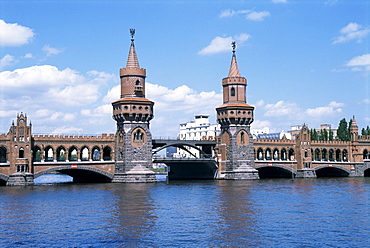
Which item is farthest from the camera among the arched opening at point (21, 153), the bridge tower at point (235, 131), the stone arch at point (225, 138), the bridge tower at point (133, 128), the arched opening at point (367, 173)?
the arched opening at point (367, 173)

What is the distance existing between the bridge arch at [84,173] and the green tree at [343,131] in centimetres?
8015

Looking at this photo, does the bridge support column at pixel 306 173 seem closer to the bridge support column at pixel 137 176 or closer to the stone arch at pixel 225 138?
the stone arch at pixel 225 138

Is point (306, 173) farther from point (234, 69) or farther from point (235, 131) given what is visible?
point (234, 69)

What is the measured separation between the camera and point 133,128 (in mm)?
93188

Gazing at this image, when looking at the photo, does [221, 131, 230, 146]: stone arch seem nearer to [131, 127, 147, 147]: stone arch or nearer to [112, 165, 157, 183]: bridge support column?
[131, 127, 147, 147]: stone arch

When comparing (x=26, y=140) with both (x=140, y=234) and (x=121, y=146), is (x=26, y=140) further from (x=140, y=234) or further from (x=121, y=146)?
(x=140, y=234)

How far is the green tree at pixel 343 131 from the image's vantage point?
485 ft

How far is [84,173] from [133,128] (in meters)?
16.2

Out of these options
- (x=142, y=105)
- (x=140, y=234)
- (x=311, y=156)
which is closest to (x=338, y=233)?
(x=140, y=234)

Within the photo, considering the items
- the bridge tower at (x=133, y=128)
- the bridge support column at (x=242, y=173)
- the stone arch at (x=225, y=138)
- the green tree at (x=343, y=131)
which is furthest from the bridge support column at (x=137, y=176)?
the green tree at (x=343, y=131)

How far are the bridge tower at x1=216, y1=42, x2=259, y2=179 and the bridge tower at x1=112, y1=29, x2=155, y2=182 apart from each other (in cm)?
1819

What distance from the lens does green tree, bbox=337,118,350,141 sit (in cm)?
14788

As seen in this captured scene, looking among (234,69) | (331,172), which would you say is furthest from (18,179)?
(331,172)

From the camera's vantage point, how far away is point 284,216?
4872 centimetres
